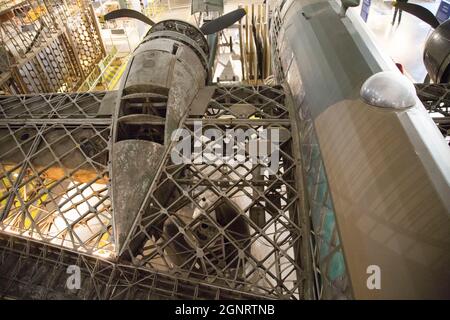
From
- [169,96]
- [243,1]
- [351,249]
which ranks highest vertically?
[243,1]

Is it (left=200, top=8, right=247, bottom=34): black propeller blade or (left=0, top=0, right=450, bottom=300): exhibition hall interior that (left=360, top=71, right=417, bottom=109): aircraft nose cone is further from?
(left=200, top=8, right=247, bottom=34): black propeller blade

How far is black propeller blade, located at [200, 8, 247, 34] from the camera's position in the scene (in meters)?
10.8

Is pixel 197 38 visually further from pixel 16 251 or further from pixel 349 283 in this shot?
pixel 349 283

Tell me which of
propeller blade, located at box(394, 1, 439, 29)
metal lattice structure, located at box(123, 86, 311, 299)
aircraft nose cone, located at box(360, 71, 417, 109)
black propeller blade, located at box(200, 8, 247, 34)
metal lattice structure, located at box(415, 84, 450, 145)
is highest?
black propeller blade, located at box(200, 8, 247, 34)

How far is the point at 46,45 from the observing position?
624 inches

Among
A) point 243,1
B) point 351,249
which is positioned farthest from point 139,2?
point 351,249

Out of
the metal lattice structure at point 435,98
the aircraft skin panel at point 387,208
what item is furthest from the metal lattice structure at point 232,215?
the metal lattice structure at point 435,98

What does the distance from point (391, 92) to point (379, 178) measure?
5.29 feet

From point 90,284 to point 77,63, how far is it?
16843 millimetres

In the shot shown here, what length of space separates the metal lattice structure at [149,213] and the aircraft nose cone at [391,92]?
2259mm

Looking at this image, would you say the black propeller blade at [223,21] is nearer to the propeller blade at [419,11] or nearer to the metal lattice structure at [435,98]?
the propeller blade at [419,11]

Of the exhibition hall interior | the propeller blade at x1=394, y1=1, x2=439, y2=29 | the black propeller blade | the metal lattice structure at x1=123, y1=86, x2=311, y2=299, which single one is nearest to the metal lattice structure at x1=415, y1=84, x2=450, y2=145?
the exhibition hall interior

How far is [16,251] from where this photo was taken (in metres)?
6.12

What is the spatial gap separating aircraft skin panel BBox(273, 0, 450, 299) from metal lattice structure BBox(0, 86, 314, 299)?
3.64ft
